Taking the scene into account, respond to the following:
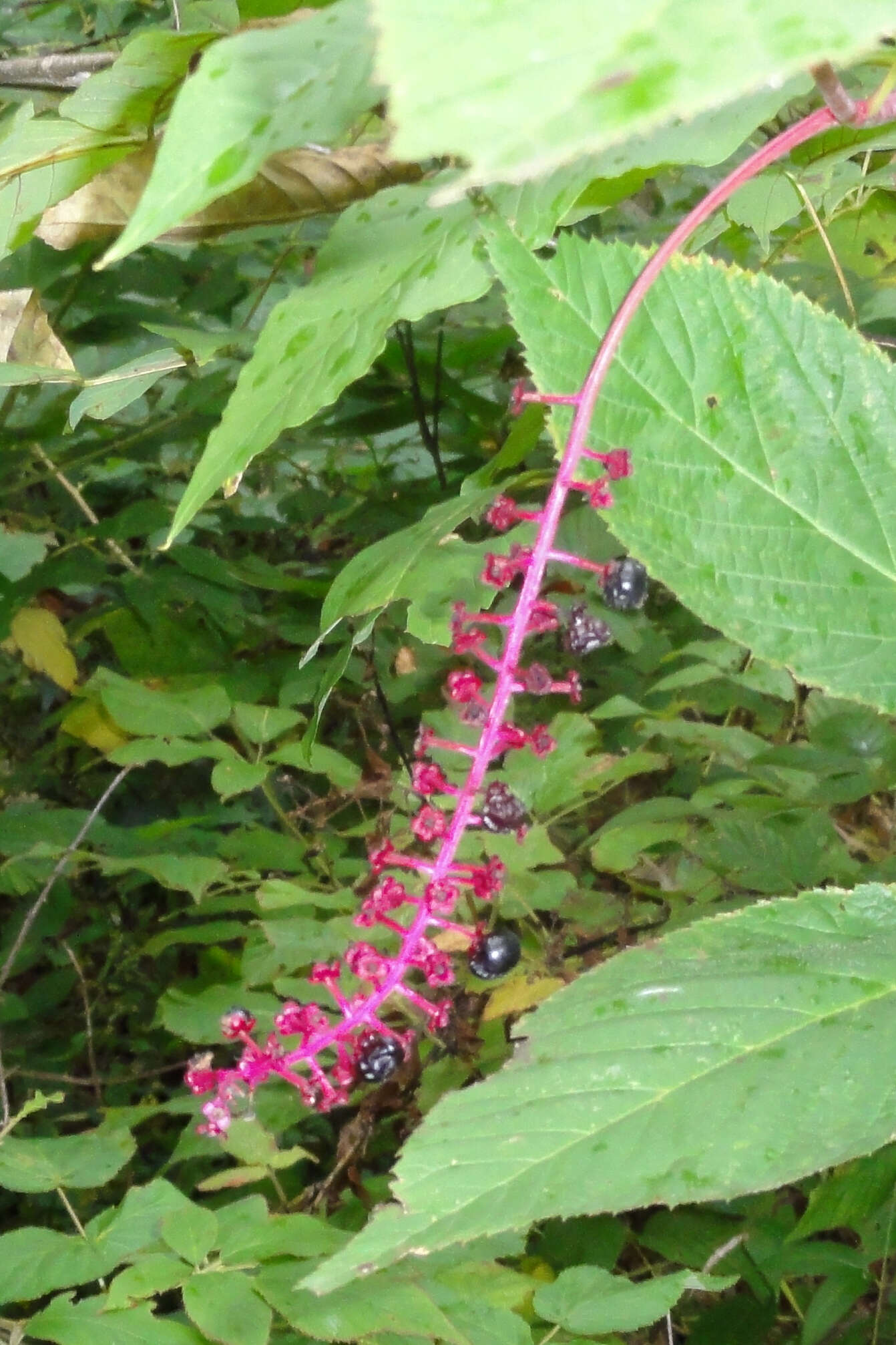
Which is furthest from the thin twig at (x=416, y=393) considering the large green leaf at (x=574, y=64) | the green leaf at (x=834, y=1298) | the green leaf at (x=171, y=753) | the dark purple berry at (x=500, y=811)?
the large green leaf at (x=574, y=64)

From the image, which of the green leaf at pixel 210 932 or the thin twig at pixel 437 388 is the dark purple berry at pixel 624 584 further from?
the green leaf at pixel 210 932

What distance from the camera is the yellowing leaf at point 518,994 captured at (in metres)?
1.44

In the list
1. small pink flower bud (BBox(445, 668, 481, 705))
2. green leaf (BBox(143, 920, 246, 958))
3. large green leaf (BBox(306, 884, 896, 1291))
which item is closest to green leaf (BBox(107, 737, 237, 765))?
green leaf (BBox(143, 920, 246, 958))

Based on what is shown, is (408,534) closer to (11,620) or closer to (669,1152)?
(669,1152)

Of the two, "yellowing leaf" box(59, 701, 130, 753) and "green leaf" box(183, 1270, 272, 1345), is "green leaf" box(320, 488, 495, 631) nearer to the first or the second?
"green leaf" box(183, 1270, 272, 1345)

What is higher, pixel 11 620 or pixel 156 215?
pixel 156 215

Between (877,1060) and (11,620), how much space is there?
2.05 m

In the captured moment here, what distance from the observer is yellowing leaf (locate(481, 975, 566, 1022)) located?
1.44 meters

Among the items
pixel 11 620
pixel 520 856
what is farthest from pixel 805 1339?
pixel 11 620

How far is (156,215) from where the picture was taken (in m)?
0.37

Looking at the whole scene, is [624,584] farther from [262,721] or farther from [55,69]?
[262,721]

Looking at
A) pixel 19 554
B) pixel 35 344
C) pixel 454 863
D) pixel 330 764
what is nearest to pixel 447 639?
pixel 454 863

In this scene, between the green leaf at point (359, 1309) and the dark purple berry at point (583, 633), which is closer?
the dark purple berry at point (583, 633)

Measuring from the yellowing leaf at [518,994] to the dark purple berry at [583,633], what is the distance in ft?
2.44
